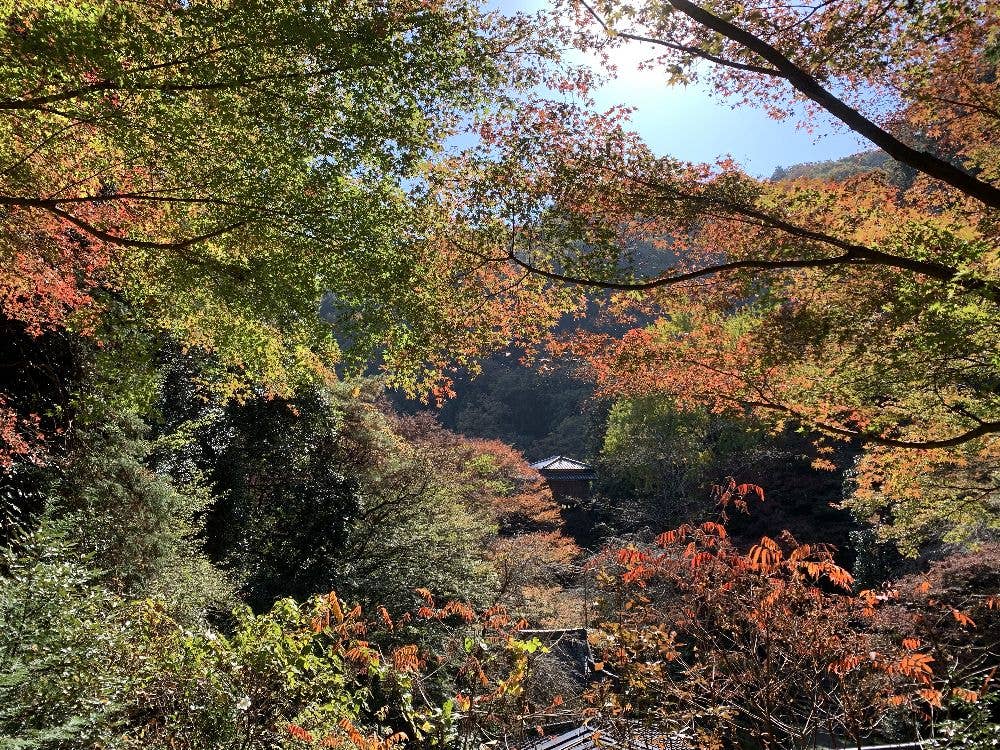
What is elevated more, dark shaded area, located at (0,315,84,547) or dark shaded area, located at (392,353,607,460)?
dark shaded area, located at (392,353,607,460)

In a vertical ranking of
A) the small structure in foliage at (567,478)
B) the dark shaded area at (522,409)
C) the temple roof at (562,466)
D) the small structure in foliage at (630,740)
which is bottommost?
the small structure in foliage at (630,740)

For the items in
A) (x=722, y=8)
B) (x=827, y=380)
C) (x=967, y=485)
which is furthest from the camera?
(x=967, y=485)

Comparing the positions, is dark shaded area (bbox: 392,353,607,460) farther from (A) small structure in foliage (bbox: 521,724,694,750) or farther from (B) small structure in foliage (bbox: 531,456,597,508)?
(A) small structure in foliage (bbox: 521,724,694,750)

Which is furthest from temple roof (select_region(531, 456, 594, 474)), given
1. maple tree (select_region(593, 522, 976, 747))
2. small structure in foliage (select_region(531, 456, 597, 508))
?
maple tree (select_region(593, 522, 976, 747))

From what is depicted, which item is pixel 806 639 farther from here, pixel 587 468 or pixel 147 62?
pixel 587 468

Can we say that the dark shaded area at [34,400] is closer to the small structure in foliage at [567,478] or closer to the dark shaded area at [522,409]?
the small structure in foliage at [567,478]

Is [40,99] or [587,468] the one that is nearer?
[40,99]

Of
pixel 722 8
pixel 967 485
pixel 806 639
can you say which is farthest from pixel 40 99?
pixel 967 485

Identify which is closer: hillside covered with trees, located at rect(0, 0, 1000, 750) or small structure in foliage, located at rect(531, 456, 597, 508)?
hillside covered with trees, located at rect(0, 0, 1000, 750)

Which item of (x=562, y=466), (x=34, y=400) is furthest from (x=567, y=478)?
(x=34, y=400)

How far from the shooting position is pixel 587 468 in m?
29.0

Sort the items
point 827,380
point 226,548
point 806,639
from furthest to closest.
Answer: point 226,548 → point 827,380 → point 806,639

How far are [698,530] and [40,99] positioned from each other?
14.3 ft

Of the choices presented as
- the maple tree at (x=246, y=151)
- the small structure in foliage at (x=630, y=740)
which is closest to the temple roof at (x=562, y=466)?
the maple tree at (x=246, y=151)
